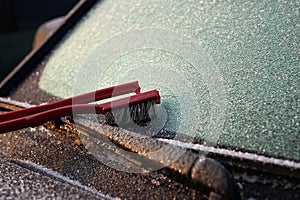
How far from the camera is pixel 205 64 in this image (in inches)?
42.6

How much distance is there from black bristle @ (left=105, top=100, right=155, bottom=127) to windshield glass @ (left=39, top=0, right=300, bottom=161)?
0.14 feet

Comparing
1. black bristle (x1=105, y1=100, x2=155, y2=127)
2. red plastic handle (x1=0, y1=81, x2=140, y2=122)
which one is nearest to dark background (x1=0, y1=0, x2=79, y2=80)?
red plastic handle (x1=0, y1=81, x2=140, y2=122)

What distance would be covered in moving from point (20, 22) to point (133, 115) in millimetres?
4238

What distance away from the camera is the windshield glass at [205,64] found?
35.8 inches

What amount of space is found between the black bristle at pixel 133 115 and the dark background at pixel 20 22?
→ 9.99 ft

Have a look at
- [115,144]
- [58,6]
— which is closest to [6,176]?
[115,144]

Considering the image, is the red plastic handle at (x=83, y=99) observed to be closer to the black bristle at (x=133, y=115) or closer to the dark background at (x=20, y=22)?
the black bristle at (x=133, y=115)

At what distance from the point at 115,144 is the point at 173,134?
0.40 feet

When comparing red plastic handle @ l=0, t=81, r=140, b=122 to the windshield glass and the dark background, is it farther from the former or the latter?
the dark background

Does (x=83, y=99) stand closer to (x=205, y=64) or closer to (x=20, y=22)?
(x=205, y=64)

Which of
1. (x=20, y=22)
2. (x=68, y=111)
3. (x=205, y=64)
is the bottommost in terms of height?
(x=68, y=111)

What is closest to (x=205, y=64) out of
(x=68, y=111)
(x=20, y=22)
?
(x=68, y=111)

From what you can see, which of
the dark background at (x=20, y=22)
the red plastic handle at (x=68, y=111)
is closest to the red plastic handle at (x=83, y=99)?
the red plastic handle at (x=68, y=111)

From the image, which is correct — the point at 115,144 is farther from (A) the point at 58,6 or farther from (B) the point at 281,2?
(A) the point at 58,6
